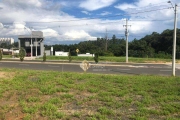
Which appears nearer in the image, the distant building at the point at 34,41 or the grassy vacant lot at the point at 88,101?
the grassy vacant lot at the point at 88,101

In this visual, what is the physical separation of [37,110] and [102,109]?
1.73 meters

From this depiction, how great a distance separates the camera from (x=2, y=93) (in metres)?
7.23

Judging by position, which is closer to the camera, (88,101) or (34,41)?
(88,101)

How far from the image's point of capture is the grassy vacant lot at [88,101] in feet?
17.5

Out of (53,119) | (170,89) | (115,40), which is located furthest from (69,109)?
(115,40)

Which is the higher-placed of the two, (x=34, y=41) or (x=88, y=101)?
(x=34, y=41)

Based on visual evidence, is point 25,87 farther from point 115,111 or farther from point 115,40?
point 115,40

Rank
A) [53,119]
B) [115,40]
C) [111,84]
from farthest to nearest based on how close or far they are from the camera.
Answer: [115,40], [111,84], [53,119]

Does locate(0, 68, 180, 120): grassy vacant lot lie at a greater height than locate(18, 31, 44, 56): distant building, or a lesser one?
lesser

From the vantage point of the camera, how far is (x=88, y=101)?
20.8 feet

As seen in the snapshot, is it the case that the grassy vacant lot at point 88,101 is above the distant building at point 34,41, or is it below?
below

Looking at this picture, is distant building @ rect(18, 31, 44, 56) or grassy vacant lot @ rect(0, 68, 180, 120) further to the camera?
distant building @ rect(18, 31, 44, 56)

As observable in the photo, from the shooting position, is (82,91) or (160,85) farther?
(160,85)

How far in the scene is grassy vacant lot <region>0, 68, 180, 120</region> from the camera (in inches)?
210
